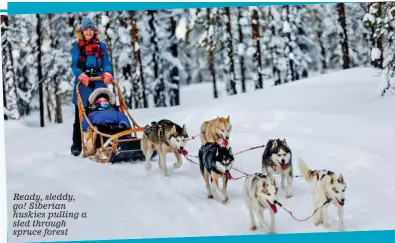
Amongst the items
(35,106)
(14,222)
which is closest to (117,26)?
(35,106)

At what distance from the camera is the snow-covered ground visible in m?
6.57

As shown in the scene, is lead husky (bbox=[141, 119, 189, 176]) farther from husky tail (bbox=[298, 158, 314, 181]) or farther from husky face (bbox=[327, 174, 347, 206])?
husky face (bbox=[327, 174, 347, 206])

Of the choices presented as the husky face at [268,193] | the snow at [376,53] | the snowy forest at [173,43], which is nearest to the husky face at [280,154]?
the husky face at [268,193]

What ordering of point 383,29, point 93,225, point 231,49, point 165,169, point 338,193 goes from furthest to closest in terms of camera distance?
point 231,49 < point 383,29 < point 165,169 < point 93,225 < point 338,193

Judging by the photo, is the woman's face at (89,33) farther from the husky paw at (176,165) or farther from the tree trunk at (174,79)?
the tree trunk at (174,79)

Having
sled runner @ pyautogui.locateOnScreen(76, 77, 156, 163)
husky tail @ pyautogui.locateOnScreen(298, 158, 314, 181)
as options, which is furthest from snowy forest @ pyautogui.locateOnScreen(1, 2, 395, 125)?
husky tail @ pyautogui.locateOnScreen(298, 158, 314, 181)

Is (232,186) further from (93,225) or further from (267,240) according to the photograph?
(93,225)

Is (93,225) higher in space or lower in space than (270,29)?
lower

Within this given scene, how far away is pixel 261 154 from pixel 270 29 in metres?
5.65

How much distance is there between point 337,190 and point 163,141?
2.25 metres

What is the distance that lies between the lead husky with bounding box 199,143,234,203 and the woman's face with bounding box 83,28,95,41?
2.38 m

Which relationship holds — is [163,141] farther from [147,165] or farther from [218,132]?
[218,132]

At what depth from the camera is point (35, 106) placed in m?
13.0

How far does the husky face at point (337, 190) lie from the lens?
6066 millimetres
